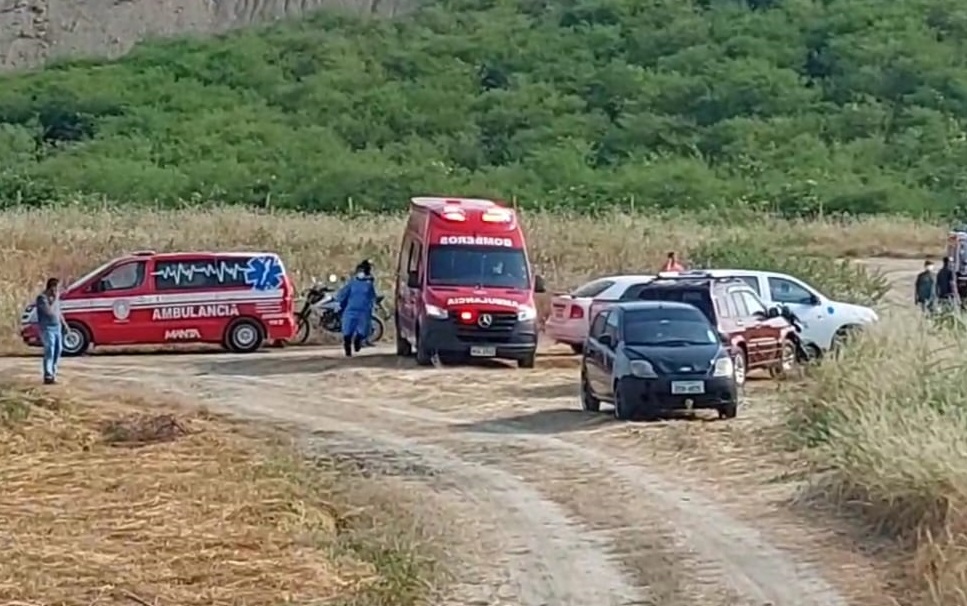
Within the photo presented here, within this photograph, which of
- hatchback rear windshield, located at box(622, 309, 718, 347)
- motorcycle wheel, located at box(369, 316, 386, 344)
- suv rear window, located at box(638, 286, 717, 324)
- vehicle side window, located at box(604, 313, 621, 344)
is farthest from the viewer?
motorcycle wheel, located at box(369, 316, 386, 344)

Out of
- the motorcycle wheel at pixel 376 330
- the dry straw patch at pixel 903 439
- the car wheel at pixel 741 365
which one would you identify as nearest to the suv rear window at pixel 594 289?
the motorcycle wheel at pixel 376 330

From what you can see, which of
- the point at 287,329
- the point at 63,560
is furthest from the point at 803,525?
the point at 287,329

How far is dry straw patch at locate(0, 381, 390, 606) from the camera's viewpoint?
1366 centimetres

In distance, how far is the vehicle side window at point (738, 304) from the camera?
27047mm

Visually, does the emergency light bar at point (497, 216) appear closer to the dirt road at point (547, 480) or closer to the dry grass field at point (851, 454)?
the dirt road at point (547, 480)

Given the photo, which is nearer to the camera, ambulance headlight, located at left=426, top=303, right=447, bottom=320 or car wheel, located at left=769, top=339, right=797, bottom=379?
car wheel, located at left=769, top=339, right=797, bottom=379

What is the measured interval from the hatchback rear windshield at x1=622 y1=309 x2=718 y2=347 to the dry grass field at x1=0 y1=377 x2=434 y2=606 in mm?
4561

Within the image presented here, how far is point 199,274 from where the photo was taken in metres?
33.5

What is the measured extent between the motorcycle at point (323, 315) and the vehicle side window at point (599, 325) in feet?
33.8

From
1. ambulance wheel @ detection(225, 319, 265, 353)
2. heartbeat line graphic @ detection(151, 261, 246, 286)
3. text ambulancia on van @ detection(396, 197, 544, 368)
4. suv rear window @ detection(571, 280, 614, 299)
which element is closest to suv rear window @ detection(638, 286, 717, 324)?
text ambulancia on van @ detection(396, 197, 544, 368)

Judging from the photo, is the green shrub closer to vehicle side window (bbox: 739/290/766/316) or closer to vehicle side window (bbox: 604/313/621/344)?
vehicle side window (bbox: 739/290/766/316)

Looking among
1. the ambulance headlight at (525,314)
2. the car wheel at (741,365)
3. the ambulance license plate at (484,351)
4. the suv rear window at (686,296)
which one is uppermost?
the suv rear window at (686,296)

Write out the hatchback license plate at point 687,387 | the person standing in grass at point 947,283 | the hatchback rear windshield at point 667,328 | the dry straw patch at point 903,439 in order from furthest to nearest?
the person standing in grass at point 947,283, the hatchback rear windshield at point 667,328, the hatchback license plate at point 687,387, the dry straw patch at point 903,439

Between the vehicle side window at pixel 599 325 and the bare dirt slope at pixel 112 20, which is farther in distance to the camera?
the bare dirt slope at pixel 112 20
